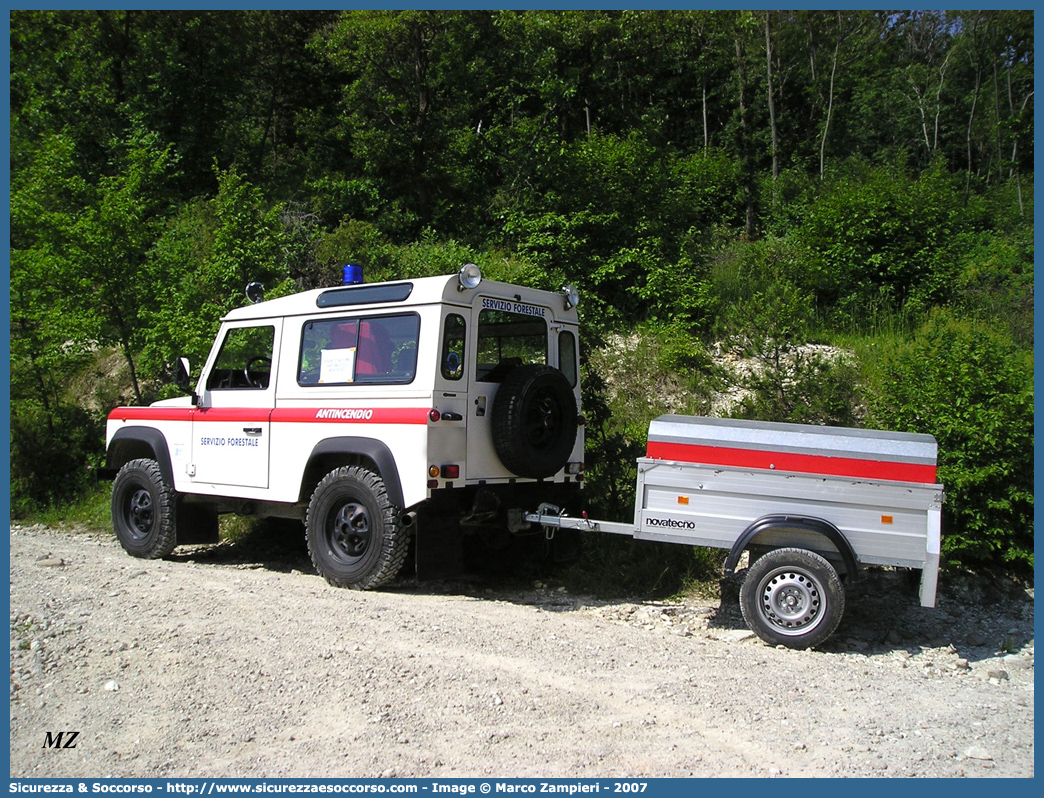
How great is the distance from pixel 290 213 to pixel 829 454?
1610 centimetres

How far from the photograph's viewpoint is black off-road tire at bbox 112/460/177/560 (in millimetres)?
9000

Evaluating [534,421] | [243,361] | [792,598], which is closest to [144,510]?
[243,361]

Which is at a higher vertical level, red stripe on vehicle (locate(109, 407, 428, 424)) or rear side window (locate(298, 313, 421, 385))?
rear side window (locate(298, 313, 421, 385))

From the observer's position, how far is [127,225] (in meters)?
12.7

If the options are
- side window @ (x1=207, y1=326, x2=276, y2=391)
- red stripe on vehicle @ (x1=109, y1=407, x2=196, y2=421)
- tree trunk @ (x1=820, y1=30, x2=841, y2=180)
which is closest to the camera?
side window @ (x1=207, y1=326, x2=276, y2=391)

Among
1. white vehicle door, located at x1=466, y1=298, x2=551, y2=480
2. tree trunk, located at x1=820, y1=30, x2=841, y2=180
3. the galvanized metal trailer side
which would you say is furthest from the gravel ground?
tree trunk, located at x1=820, y1=30, x2=841, y2=180

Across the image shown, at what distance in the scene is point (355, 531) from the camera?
24.4 feet

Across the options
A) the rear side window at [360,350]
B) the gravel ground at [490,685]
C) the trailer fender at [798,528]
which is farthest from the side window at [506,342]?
the trailer fender at [798,528]

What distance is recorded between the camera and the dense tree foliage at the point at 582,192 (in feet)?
35.0

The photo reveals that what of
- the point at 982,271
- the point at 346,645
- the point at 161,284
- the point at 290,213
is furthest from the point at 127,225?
the point at 982,271

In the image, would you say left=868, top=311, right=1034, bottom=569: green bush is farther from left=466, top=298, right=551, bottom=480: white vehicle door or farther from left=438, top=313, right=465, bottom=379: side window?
left=438, top=313, right=465, bottom=379: side window

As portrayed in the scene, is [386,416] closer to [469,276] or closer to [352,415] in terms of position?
[352,415]

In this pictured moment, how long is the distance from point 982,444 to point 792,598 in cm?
291

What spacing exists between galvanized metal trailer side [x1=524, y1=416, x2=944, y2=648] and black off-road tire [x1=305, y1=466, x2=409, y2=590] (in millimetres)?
2096
